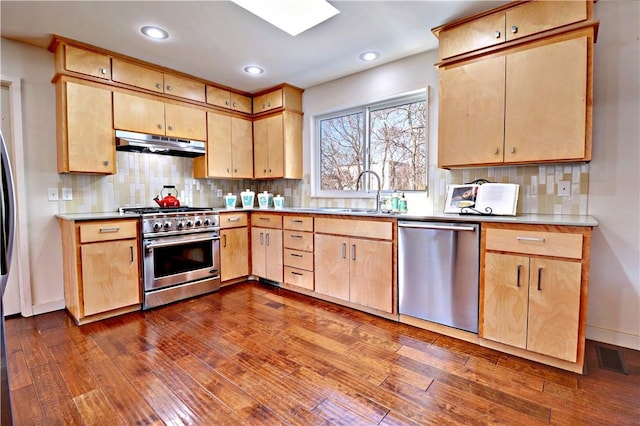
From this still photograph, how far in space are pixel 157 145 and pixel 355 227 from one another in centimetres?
214

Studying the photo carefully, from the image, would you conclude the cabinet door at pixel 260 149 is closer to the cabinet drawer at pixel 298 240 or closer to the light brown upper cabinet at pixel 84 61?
the cabinet drawer at pixel 298 240

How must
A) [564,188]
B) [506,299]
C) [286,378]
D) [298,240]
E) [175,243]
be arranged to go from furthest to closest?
[298,240] → [175,243] → [564,188] → [506,299] → [286,378]

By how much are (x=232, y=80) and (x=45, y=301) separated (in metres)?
2.86

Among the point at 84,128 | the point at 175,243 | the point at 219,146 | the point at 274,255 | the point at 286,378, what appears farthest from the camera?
the point at 219,146

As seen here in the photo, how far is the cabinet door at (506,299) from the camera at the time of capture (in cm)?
204

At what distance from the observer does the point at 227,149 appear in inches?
157

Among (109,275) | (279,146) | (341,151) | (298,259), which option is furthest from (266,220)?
(109,275)

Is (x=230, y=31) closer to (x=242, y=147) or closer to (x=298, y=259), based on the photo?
(x=242, y=147)

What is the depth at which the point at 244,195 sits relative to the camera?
4074 mm

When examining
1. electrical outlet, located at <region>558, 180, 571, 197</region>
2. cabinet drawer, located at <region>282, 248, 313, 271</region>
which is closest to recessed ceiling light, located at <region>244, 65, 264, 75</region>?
cabinet drawer, located at <region>282, 248, 313, 271</region>

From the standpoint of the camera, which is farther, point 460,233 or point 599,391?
point 460,233

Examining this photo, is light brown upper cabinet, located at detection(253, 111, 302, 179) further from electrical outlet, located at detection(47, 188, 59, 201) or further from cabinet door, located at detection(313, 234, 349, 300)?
electrical outlet, located at detection(47, 188, 59, 201)

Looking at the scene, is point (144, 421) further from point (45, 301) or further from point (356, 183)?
point (356, 183)

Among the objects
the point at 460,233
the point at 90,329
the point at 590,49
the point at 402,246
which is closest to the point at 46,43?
the point at 90,329
